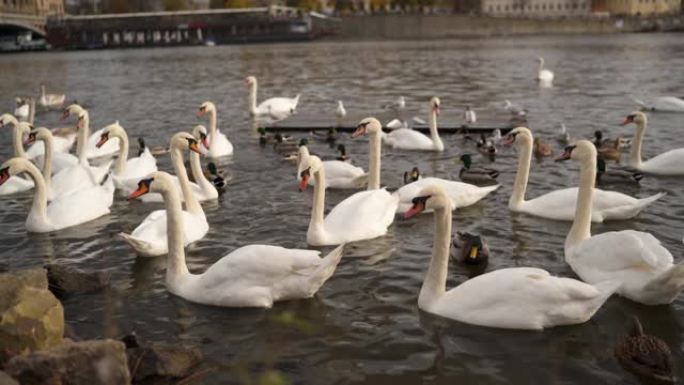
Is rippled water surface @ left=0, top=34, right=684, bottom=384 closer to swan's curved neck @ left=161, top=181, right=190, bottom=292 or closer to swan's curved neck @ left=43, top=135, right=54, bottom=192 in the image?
swan's curved neck @ left=161, top=181, right=190, bottom=292

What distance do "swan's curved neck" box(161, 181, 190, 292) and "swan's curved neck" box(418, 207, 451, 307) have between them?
2.73 m

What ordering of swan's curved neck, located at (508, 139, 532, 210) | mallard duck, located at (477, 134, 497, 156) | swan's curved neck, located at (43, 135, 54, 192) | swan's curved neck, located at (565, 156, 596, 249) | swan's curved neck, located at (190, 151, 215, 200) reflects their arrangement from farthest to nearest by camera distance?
mallard duck, located at (477, 134, 497, 156)
swan's curved neck, located at (43, 135, 54, 192)
swan's curved neck, located at (190, 151, 215, 200)
swan's curved neck, located at (508, 139, 532, 210)
swan's curved neck, located at (565, 156, 596, 249)

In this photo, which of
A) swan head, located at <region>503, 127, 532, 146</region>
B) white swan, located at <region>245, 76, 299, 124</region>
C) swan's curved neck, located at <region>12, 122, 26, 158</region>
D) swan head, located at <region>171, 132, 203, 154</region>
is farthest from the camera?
white swan, located at <region>245, 76, 299, 124</region>

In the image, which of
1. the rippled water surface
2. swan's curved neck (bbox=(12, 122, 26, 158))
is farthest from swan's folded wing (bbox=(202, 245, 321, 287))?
swan's curved neck (bbox=(12, 122, 26, 158))

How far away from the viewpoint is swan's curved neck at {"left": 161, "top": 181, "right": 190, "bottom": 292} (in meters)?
8.05

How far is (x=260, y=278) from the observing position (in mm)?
7504

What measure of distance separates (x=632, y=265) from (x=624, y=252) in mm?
168

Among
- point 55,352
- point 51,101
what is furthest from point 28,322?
point 51,101

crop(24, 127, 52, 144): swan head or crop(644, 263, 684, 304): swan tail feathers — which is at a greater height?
crop(24, 127, 52, 144): swan head

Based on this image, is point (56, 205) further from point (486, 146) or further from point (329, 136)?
point (486, 146)

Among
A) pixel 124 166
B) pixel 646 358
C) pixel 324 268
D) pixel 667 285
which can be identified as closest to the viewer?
pixel 646 358

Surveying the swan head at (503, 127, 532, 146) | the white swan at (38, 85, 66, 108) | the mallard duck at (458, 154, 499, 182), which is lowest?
the white swan at (38, 85, 66, 108)

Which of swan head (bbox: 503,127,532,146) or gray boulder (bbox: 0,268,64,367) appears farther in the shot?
swan head (bbox: 503,127,532,146)

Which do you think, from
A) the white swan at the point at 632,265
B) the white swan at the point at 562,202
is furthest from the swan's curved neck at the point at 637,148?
the white swan at the point at 632,265
